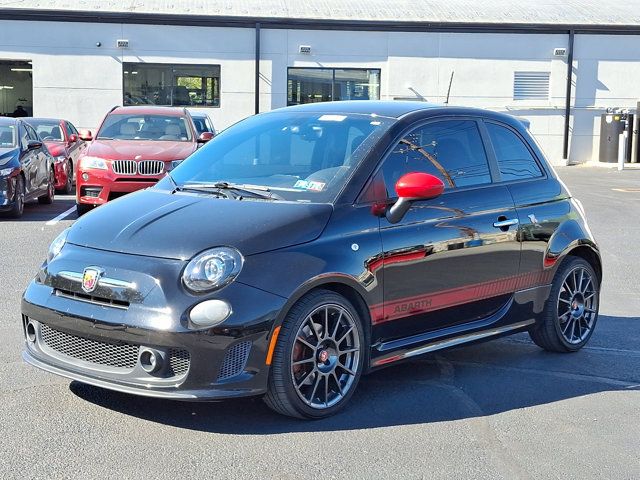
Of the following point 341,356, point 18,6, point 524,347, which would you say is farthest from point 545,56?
point 341,356

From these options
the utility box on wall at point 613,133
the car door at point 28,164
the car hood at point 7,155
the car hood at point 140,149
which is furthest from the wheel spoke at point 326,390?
the utility box on wall at point 613,133

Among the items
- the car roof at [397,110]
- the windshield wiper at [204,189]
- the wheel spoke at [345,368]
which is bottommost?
the wheel spoke at [345,368]

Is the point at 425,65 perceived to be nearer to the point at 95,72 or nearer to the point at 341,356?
the point at 95,72

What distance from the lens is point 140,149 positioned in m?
13.3

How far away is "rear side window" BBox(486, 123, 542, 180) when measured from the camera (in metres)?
6.30

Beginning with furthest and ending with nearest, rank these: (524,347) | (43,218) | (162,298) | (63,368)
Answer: (43,218), (524,347), (63,368), (162,298)

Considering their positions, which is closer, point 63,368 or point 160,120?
point 63,368

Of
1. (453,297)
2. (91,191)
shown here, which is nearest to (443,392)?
(453,297)

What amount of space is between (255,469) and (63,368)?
1.26 metres

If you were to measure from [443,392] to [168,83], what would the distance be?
81.5 ft

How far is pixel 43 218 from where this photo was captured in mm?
14000

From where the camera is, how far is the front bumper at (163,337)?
4.50 meters

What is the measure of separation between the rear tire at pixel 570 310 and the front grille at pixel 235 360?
2684 millimetres

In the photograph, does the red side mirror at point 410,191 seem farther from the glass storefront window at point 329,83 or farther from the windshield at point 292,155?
the glass storefront window at point 329,83
